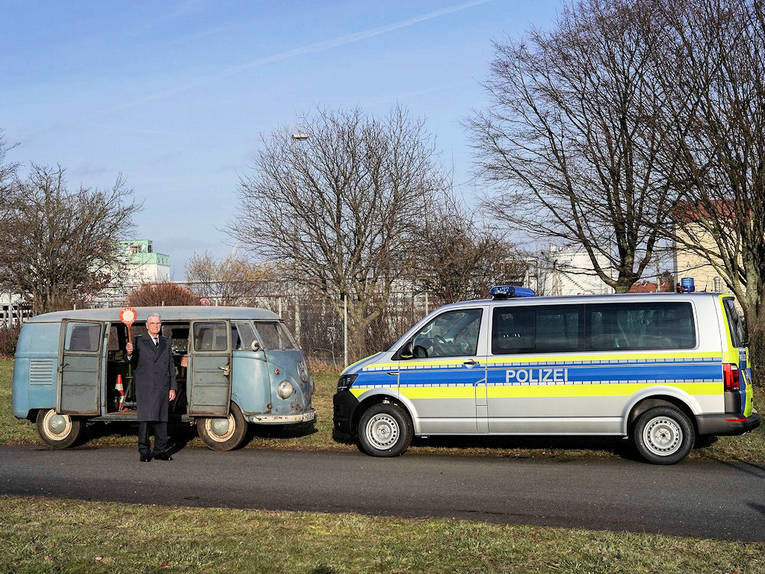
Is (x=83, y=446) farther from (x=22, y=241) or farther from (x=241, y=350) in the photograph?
(x=22, y=241)

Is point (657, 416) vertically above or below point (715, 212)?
below

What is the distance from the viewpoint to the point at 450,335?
461 inches

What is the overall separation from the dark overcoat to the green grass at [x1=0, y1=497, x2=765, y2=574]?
3662 mm

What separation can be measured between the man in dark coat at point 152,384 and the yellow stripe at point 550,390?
10.1ft

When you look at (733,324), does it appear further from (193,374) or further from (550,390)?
(193,374)

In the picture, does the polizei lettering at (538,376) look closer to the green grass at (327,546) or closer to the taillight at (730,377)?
the taillight at (730,377)

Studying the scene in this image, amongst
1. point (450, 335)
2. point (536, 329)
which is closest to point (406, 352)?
point (450, 335)

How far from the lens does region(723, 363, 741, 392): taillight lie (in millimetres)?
10633

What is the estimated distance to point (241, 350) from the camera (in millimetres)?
12695

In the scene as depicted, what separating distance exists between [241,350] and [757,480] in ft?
22.1

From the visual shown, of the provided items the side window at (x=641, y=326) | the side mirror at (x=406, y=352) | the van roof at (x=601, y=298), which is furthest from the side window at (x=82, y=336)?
the side window at (x=641, y=326)

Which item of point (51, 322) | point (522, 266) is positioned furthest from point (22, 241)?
point (51, 322)

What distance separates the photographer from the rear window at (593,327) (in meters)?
11.0

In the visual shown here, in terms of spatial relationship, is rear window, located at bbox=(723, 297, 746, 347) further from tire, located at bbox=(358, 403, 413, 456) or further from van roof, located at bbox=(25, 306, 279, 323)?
van roof, located at bbox=(25, 306, 279, 323)
